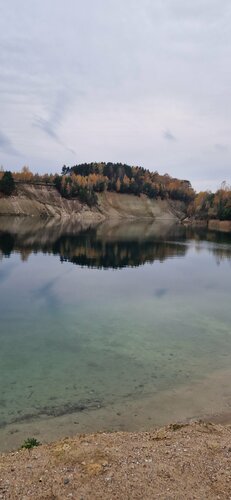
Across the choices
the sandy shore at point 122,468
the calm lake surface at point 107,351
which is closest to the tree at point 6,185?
the calm lake surface at point 107,351

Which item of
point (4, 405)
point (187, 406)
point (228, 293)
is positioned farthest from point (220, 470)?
point (228, 293)

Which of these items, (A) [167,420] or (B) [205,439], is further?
(A) [167,420]

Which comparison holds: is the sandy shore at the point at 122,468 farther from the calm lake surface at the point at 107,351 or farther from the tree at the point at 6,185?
the tree at the point at 6,185

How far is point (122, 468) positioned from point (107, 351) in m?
12.7

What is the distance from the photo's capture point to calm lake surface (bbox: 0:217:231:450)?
15.6 m

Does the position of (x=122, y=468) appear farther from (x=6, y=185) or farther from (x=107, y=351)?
(x=6, y=185)

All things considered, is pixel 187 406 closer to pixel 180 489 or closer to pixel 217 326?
pixel 180 489

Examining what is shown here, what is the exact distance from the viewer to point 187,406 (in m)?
16.6

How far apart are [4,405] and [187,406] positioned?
7824 millimetres

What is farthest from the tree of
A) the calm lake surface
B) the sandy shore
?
the sandy shore

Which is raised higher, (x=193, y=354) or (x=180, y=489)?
(x=180, y=489)

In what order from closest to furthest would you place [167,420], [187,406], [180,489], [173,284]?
1. [180,489]
2. [167,420]
3. [187,406]
4. [173,284]

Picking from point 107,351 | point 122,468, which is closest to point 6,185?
point 107,351

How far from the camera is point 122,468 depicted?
10.3 m
